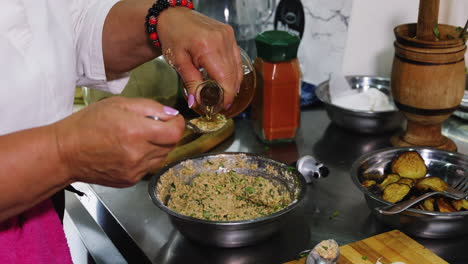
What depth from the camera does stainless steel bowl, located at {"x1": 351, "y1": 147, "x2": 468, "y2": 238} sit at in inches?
34.3

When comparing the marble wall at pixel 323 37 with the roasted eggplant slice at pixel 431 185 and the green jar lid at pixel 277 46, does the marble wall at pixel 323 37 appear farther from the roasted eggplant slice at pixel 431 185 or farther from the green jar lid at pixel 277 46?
the roasted eggplant slice at pixel 431 185

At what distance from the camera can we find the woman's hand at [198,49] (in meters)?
0.87

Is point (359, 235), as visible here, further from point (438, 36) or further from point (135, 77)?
point (135, 77)

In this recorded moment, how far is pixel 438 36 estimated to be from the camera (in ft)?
3.76

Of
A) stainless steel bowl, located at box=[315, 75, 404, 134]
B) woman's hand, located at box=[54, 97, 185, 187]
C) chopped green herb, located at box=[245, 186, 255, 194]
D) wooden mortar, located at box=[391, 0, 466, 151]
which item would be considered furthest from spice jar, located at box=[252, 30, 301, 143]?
woman's hand, located at box=[54, 97, 185, 187]

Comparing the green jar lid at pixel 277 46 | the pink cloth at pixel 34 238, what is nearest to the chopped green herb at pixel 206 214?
the pink cloth at pixel 34 238

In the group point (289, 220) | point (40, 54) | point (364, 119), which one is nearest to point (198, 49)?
point (40, 54)

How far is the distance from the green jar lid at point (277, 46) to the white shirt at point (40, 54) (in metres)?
0.39

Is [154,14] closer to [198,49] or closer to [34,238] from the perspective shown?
[198,49]

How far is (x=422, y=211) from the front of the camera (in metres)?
0.86

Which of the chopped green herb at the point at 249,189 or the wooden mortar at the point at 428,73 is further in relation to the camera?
the wooden mortar at the point at 428,73

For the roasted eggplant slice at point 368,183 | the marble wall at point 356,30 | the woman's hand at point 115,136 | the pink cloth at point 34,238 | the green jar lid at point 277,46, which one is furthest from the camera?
the marble wall at point 356,30

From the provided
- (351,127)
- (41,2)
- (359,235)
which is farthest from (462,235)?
(41,2)

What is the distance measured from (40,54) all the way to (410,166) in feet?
2.34
